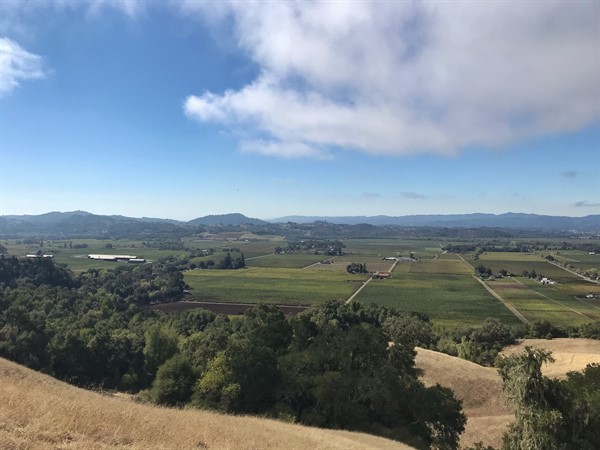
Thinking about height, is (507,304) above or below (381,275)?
below

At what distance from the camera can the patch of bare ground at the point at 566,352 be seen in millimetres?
52812

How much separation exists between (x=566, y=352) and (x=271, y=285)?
90.9 metres

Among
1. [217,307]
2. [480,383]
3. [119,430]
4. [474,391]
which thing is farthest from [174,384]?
[217,307]

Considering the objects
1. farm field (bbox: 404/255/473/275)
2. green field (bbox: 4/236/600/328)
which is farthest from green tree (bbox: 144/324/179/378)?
farm field (bbox: 404/255/473/275)

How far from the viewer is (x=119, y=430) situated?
1370cm

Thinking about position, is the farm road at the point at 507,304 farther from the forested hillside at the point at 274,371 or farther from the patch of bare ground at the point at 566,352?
the forested hillside at the point at 274,371

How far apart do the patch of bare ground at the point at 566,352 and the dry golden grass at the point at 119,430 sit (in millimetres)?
43928

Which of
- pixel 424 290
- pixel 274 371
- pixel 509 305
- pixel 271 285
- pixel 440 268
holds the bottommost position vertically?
pixel 509 305

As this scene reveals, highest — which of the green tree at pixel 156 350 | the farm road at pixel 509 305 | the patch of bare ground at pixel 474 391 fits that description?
the green tree at pixel 156 350

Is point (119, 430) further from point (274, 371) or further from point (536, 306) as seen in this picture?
point (536, 306)

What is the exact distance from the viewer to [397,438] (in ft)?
89.1

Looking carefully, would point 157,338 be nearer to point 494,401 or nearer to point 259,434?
point 259,434

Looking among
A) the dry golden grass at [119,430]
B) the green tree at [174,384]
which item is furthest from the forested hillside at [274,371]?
the dry golden grass at [119,430]

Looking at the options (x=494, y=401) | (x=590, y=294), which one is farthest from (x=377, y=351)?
(x=590, y=294)
